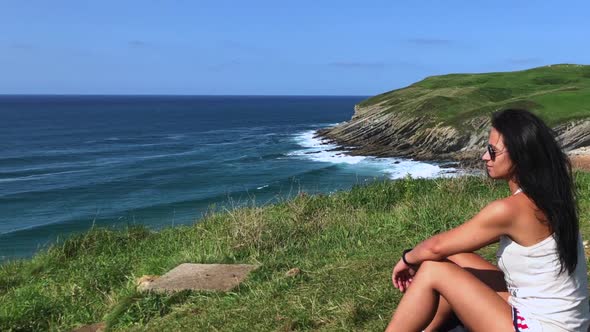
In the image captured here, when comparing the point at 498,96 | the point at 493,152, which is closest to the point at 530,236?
the point at 493,152

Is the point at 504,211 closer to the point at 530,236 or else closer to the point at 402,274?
the point at 530,236

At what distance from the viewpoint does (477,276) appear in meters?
3.65

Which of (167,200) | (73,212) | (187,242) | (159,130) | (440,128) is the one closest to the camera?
(187,242)

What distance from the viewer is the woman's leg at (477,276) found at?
11.3 feet

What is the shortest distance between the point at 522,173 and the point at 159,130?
87.5 m

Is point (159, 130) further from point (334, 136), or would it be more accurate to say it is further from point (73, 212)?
point (73, 212)

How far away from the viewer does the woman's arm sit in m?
2.90

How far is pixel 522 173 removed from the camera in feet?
9.59

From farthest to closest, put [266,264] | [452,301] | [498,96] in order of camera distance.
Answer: [498,96] → [266,264] → [452,301]

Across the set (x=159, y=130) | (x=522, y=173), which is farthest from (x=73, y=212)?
(x=159, y=130)

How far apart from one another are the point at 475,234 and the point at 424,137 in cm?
4709

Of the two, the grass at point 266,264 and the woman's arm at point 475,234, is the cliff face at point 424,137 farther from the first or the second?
the woman's arm at point 475,234

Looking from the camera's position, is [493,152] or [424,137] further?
[424,137]

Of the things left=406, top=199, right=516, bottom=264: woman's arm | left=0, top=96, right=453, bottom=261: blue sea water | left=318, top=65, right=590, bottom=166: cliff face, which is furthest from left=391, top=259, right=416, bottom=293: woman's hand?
left=318, top=65, right=590, bottom=166: cliff face
